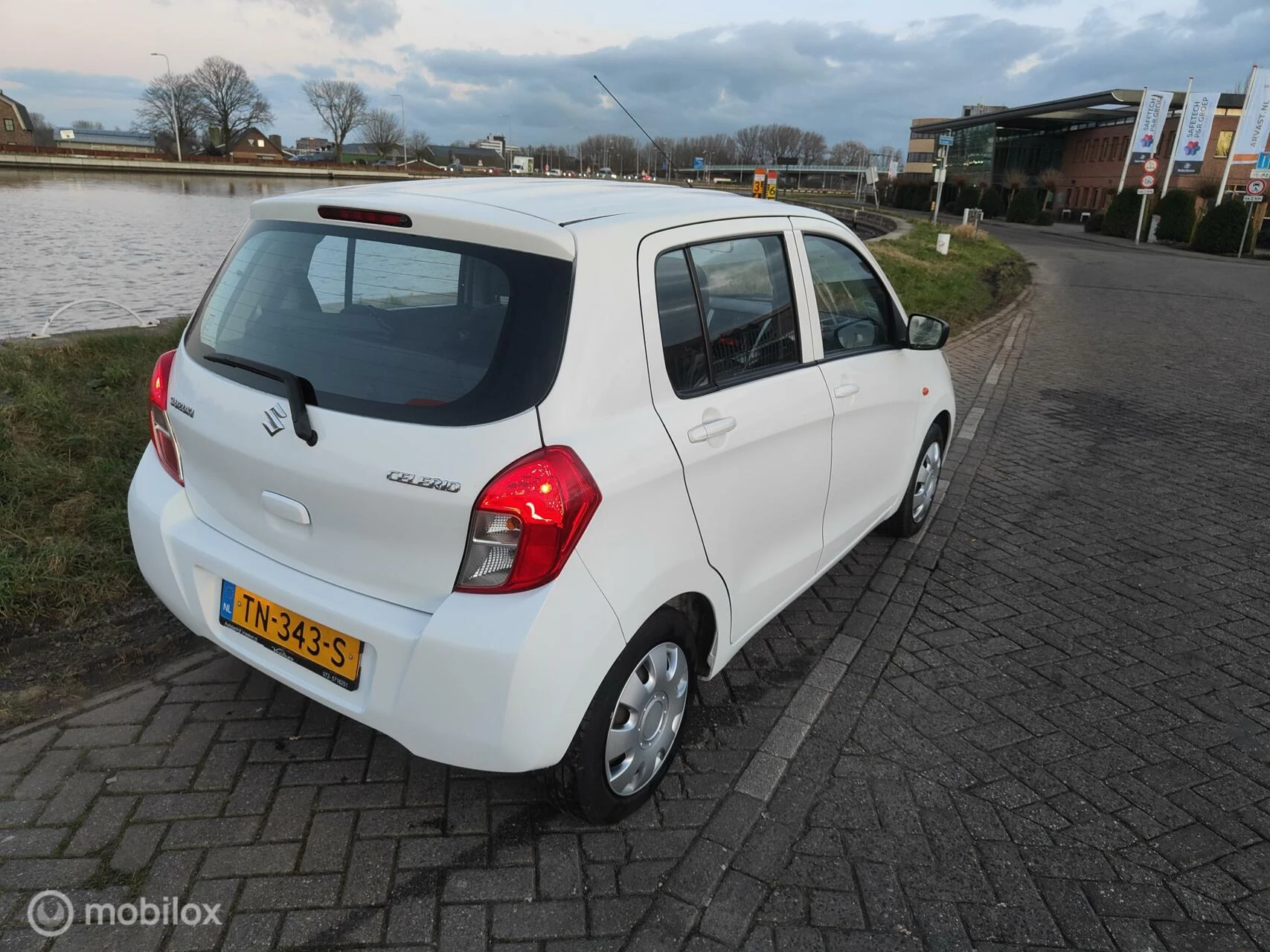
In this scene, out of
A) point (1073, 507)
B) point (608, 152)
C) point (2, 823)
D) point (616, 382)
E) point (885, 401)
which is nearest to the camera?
point (616, 382)

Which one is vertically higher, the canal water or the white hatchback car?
the white hatchback car

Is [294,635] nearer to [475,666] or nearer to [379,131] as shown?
[475,666]

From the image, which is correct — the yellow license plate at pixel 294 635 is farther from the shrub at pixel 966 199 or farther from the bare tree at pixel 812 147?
the bare tree at pixel 812 147

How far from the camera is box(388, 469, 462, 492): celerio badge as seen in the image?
2102 mm

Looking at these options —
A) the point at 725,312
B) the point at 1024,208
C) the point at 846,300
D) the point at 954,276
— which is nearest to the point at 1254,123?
the point at 1024,208

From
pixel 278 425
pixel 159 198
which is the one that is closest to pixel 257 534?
pixel 278 425

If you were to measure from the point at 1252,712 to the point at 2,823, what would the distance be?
172 inches

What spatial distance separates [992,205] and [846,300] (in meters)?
62.2

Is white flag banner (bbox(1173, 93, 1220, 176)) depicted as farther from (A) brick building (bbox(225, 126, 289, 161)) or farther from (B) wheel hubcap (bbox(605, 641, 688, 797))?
(A) brick building (bbox(225, 126, 289, 161))

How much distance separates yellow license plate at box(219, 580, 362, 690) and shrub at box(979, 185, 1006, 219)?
6352 cm

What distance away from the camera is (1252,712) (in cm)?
338

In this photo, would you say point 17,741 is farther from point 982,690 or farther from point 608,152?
point 608,152

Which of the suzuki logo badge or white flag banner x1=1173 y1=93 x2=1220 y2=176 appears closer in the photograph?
the suzuki logo badge

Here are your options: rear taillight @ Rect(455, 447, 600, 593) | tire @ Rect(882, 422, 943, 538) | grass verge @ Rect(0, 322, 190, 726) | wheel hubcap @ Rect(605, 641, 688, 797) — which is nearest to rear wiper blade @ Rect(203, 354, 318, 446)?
rear taillight @ Rect(455, 447, 600, 593)
